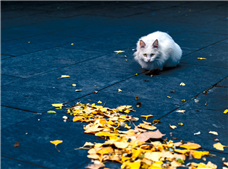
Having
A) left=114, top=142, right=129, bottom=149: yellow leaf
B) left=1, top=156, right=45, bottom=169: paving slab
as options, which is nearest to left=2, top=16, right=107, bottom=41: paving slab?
left=1, top=156, right=45, bottom=169: paving slab

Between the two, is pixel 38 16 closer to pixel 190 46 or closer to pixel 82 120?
pixel 190 46

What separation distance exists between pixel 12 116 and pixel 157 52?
3144mm

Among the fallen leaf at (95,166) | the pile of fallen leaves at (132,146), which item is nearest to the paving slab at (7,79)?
the pile of fallen leaves at (132,146)

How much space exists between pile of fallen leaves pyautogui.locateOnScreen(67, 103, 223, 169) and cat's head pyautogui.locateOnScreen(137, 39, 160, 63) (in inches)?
82.0

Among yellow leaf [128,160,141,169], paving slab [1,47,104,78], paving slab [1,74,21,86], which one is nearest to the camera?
yellow leaf [128,160,141,169]

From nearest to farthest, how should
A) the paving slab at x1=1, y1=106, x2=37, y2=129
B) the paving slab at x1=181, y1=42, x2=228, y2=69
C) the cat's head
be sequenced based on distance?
the paving slab at x1=1, y1=106, x2=37, y2=129 → the cat's head → the paving slab at x1=181, y1=42, x2=228, y2=69

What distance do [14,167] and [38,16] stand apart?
40.3ft

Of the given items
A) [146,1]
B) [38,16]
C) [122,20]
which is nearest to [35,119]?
[122,20]

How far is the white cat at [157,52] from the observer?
22.0 feet

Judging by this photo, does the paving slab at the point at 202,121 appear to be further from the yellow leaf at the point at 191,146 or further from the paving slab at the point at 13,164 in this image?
the paving slab at the point at 13,164

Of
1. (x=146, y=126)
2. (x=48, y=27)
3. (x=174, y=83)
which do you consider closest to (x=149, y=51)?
(x=174, y=83)

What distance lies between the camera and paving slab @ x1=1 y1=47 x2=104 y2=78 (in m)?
7.21

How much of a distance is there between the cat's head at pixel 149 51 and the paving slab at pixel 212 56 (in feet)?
4.50

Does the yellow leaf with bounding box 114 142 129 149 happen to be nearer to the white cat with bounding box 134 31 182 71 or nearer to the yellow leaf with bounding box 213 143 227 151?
the yellow leaf with bounding box 213 143 227 151
